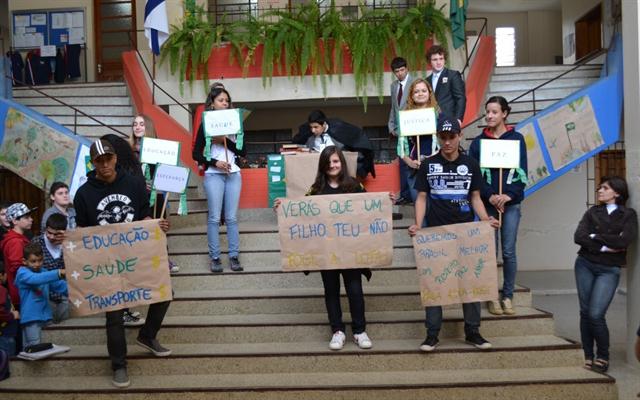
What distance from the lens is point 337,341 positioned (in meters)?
5.82

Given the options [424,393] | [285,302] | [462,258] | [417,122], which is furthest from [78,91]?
[424,393]

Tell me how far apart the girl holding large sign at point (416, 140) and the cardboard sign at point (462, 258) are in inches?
39.5

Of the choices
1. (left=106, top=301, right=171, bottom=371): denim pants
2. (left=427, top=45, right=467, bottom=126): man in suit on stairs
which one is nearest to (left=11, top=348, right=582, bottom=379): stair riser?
(left=106, top=301, right=171, bottom=371): denim pants

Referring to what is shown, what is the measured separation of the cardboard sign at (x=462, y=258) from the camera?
5.68m

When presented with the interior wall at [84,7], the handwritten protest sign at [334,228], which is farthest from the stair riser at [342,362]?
the interior wall at [84,7]

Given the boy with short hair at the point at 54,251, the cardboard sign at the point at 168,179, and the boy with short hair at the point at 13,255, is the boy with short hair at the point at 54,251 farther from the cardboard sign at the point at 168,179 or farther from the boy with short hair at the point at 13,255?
the cardboard sign at the point at 168,179

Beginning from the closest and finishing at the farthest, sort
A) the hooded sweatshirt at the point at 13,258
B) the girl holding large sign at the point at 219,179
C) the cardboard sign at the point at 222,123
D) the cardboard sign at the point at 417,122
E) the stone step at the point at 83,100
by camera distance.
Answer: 1. the hooded sweatshirt at the point at 13,258
2. the cardboard sign at the point at 417,122
3. the cardboard sign at the point at 222,123
4. the girl holding large sign at the point at 219,179
5. the stone step at the point at 83,100

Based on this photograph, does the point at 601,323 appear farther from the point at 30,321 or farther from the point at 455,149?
the point at 30,321

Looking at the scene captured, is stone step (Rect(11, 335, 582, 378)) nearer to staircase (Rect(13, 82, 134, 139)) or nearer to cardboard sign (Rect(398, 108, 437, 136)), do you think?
cardboard sign (Rect(398, 108, 437, 136))

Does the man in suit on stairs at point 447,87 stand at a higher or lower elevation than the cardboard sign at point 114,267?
higher

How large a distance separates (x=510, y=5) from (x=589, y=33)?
3513 mm

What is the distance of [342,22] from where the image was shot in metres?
11.2

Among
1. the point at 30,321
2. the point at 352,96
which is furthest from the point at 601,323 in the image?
the point at 352,96

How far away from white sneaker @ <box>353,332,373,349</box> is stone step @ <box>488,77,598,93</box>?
269 inches
